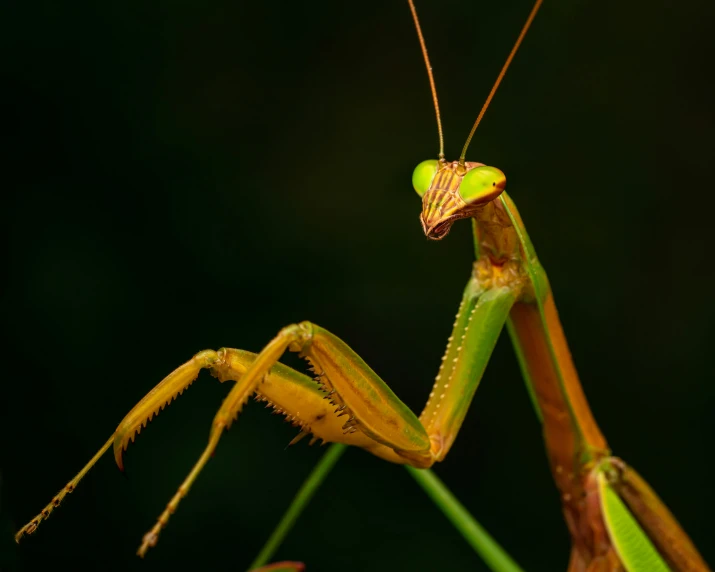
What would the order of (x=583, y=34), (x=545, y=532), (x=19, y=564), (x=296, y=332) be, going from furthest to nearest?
(x=545, y=532) < (x=583, y=34) < (x=296, y=332) < (x=19, y=564)

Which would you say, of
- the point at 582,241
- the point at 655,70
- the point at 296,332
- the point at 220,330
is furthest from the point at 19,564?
the point at 655,70

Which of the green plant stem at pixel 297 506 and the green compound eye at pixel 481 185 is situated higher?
the green compound eye at pixel 481 185

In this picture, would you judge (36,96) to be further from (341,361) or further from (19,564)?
(19,564)

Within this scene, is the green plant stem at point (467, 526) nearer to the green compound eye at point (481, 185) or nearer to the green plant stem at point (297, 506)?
the green plant stem at point (297, 506)

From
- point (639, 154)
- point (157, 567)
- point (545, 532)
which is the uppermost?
point (639, 154)

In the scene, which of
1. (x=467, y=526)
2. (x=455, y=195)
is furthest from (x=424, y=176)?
(x=467, y=526)

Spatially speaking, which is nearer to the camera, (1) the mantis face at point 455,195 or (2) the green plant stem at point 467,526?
(1) the mantis face at point 455,195

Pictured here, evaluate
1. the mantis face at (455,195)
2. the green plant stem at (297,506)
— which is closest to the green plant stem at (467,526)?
the green plant stem at (297,506)

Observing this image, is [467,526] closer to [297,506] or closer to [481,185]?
[297,506]
